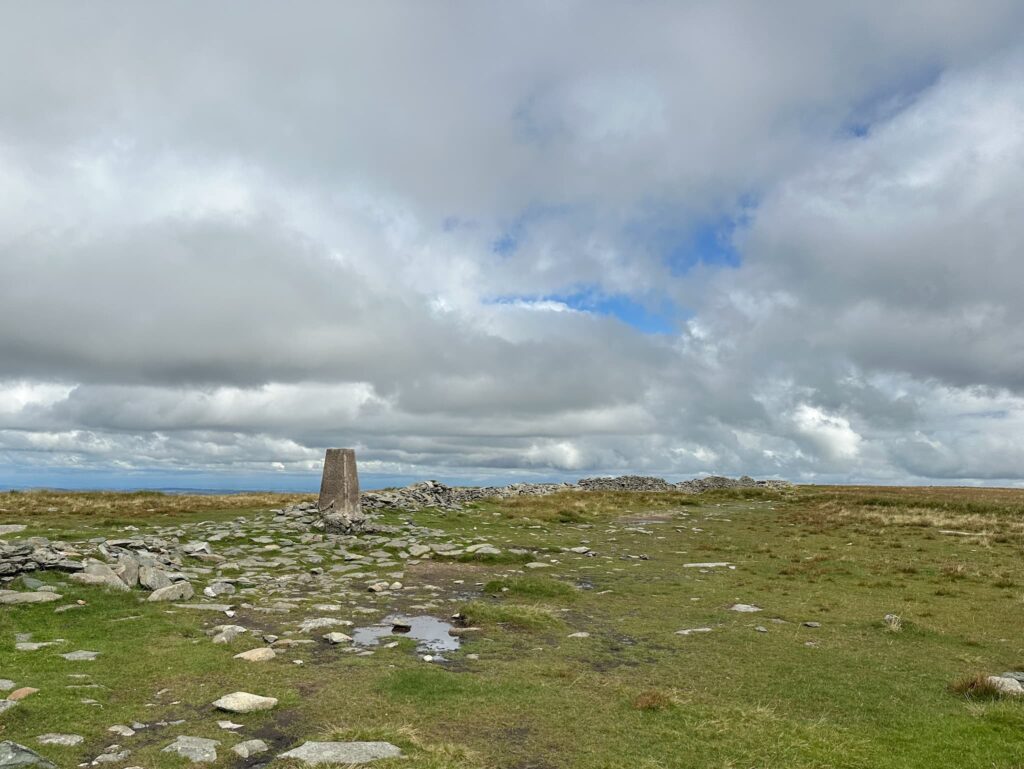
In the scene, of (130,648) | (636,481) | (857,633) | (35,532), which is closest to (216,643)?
(130,648)

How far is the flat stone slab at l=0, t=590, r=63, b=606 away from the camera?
12.2m

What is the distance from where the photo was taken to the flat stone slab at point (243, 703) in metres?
8.02

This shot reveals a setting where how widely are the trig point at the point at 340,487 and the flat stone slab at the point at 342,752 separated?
62.2 ft

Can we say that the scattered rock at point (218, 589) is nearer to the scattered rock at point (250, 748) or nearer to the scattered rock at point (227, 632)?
the scattered rock at point (227, 632)

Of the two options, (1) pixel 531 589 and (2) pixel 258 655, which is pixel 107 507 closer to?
(1) pixel 531 589

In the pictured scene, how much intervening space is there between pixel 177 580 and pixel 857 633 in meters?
15.1

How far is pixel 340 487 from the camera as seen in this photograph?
26.0m

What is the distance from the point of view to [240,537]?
22.8 m

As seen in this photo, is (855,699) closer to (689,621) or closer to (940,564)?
(689,621)

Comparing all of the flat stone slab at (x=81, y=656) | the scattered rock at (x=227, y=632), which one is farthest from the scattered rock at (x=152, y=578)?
the flat stone slab at (x=81, y=656)

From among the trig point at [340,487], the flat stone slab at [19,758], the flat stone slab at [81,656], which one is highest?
the trig point at [340,487]

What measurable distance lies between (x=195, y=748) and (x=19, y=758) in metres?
1.57

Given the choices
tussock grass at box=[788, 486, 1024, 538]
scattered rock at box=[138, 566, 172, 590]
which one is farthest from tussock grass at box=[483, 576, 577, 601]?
tussock grass at box=[788, 486, 1024, 538]

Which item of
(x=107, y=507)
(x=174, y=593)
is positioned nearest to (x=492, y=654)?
(x=174, y=593)
